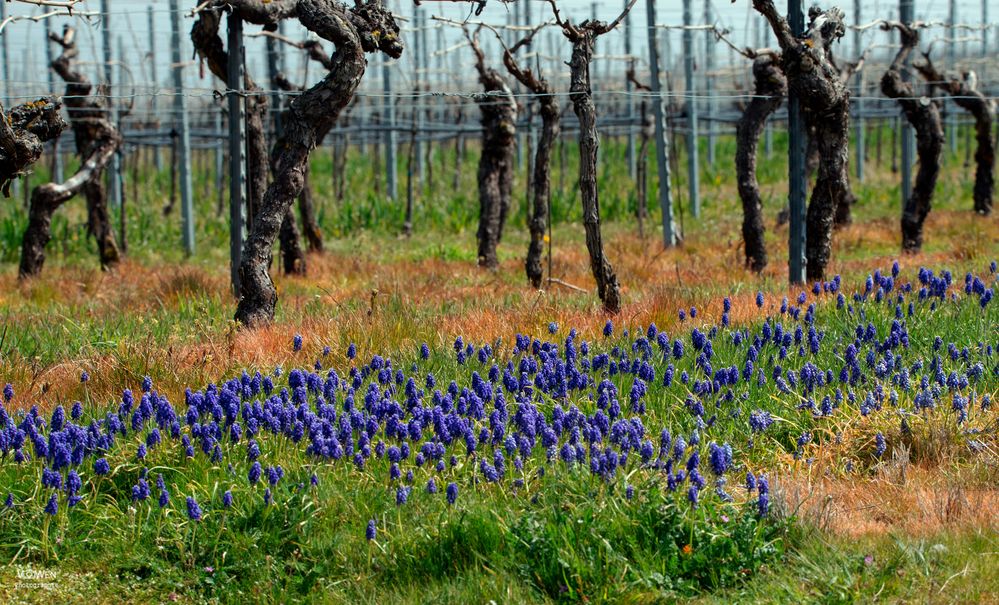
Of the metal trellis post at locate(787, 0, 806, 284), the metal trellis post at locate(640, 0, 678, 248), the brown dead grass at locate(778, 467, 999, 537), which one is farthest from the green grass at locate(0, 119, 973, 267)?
the brown dead grass at locate(778, 467, 999, 537)

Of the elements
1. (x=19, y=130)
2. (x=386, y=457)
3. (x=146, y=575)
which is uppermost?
(x=19, y=130)

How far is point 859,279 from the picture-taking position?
10.1 m

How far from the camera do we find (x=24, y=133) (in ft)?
23.5

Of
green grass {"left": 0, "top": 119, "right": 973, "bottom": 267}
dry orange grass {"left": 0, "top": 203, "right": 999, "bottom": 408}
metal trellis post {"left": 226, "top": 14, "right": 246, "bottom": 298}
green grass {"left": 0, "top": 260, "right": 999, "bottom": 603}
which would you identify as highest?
metal trellis post {"left": 226, "top": 14, "right": 246, "bottom": 298}

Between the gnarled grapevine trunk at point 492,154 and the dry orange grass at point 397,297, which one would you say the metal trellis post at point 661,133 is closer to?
the dry orange grass at point 397,297

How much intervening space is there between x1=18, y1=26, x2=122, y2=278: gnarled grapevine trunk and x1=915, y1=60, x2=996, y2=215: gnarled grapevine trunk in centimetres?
1016

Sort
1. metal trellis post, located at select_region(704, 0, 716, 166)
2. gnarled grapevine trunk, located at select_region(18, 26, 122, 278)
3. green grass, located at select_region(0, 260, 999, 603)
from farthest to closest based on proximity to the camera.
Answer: metal trellis post, located at select_region(704, 0, 716, 166), gnarled grapevine trunk, located at select_region(18, 26, 122, 278), green grass, located at select_region(0, 260, 999, 603)

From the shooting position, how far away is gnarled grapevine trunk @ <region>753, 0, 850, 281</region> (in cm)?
959

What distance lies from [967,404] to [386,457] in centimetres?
267

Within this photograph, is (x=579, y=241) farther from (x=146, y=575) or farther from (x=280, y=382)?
(x=146, y=575)

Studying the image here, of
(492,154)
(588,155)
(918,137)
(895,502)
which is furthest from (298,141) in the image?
(918,137)

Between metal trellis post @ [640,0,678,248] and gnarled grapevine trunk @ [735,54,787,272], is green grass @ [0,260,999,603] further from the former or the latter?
metal trellis post @ [640,0,678,248]

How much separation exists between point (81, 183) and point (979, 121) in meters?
11.9

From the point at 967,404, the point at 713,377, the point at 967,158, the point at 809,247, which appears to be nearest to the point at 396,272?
the point at 809,247
